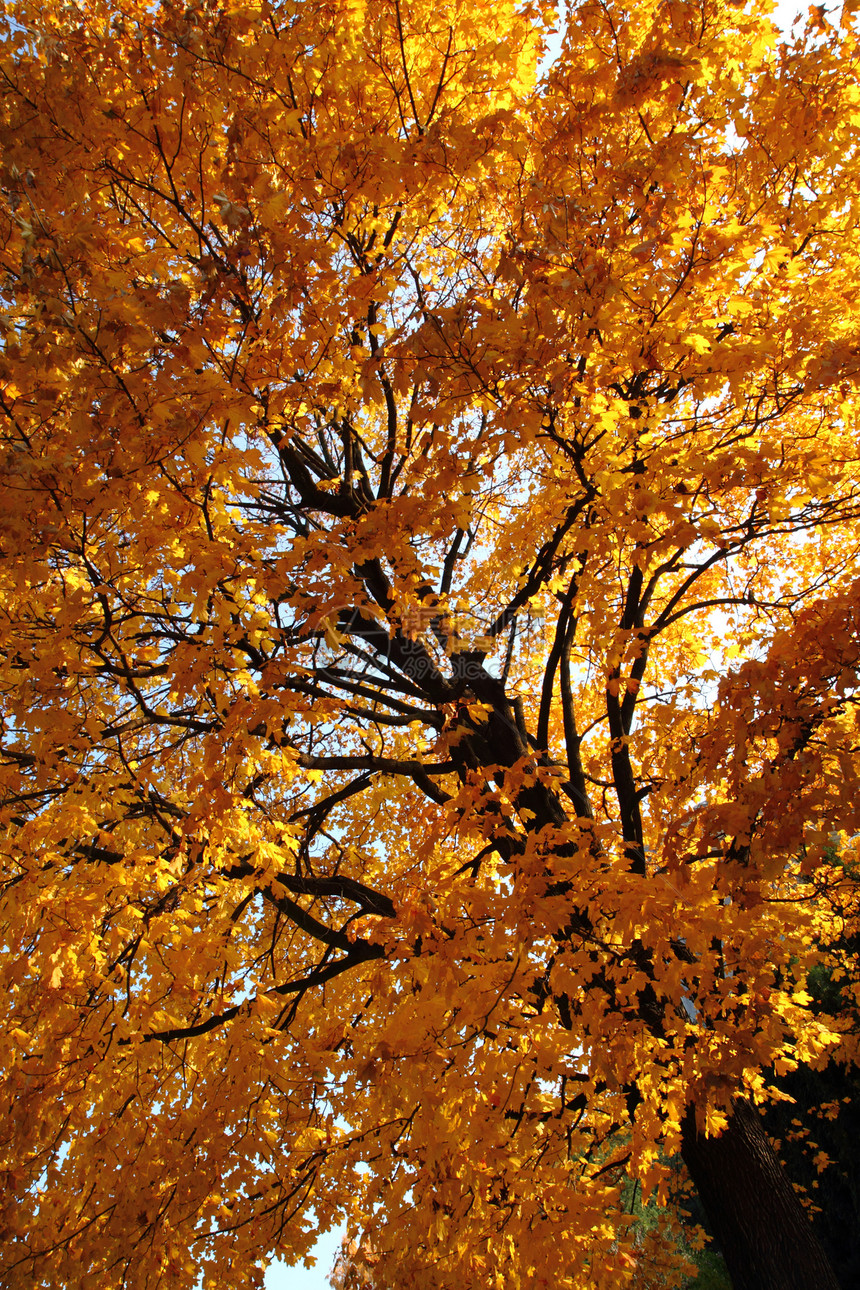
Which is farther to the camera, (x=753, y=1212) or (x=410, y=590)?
(x=410, y=590)

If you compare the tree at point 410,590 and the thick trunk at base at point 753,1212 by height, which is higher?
the tree at point 410,590

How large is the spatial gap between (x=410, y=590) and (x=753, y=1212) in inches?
163

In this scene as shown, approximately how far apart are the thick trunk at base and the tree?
0.02m

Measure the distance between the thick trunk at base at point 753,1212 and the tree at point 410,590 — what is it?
21mm

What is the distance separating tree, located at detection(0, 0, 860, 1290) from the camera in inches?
119

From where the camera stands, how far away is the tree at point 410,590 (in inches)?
119

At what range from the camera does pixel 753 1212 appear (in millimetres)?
3961

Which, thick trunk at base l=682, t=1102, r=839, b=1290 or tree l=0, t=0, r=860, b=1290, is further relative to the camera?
thick trunk at base l=682, t=1102, r=839, b=1290

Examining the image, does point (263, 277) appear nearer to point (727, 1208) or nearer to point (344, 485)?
point (344, 485)

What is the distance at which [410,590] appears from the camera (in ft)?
14.3

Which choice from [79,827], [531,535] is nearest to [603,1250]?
[79,827]

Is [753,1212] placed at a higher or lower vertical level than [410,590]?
lower

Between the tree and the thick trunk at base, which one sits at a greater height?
the tree

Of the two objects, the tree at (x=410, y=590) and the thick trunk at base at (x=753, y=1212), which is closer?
the tree at (x=410, y=590)
